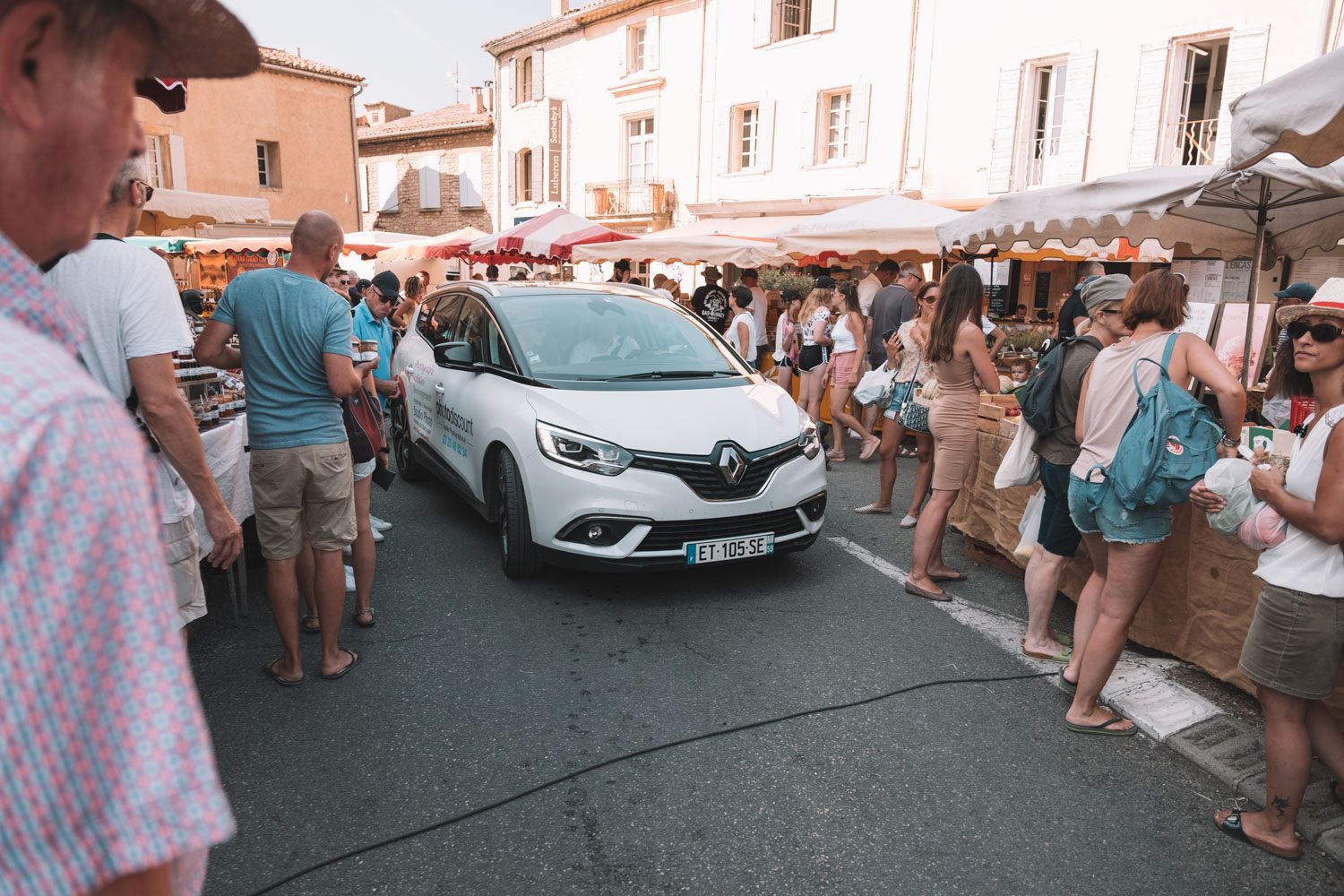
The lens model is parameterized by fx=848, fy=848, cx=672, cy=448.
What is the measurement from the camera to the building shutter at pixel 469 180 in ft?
95.7

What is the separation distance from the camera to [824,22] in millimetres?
17203

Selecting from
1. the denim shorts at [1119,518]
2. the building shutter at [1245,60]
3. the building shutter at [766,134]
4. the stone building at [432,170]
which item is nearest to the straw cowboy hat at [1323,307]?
the denim shorts at [1119,518]

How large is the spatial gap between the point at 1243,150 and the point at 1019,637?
2.35 meters

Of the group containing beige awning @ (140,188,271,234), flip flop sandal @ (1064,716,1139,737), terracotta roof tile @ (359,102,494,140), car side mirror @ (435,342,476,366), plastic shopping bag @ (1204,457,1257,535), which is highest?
terracotta roof tile @ (359,102,494,140)

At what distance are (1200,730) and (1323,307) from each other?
5.61 feet

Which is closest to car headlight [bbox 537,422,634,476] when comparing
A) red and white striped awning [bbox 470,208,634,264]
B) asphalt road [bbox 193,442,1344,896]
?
asphalt road [bbox 193,442,1344,896]

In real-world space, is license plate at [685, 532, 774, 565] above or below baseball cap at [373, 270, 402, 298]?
below

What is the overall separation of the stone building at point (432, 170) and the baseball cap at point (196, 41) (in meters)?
29.0

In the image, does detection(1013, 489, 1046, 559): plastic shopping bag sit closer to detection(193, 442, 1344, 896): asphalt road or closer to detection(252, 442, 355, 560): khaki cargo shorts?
detection(193, 442, 1344, 896): asphalt road

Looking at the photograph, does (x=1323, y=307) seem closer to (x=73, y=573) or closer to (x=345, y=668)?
(x=73, y=573)

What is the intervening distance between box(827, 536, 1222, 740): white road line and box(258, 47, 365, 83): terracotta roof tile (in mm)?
27153

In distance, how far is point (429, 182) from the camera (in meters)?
Answer: 30.7

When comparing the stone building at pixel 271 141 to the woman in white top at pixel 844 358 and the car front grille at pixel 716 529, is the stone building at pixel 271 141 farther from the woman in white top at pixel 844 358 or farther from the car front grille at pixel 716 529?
the car front grille at pixel 716 529

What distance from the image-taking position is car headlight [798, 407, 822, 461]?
16.1ft
